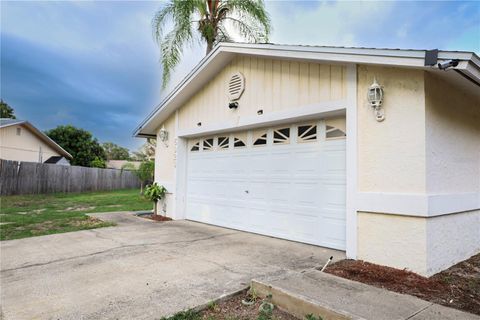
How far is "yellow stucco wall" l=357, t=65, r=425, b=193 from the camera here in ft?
13.5

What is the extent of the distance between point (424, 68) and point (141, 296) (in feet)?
15.2

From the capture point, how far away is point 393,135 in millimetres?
4344

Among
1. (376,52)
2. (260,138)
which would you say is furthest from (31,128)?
(376,52)

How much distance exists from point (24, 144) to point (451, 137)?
86.3ft

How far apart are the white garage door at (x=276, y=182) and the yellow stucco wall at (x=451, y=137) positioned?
140 centimetres

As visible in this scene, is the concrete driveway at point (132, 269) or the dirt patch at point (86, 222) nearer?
the concrete driveway at point (132, 269)

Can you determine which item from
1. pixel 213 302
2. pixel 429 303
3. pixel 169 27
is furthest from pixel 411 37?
pixel 213 302

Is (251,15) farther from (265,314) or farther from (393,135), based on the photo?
(265,314)

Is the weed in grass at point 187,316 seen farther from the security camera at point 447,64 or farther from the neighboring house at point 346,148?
the security camera at point 447,64

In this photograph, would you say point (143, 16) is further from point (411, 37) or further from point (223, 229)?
point (411, 37)

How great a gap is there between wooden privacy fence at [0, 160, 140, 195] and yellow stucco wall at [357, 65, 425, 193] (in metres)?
17.6

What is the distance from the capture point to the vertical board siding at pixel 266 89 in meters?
5.28

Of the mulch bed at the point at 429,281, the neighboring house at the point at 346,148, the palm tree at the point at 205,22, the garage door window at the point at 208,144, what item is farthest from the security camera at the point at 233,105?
the palm tree at the point at 205,22

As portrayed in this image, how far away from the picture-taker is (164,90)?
10578 millimetres
